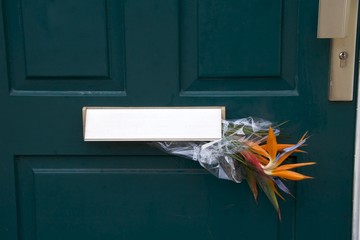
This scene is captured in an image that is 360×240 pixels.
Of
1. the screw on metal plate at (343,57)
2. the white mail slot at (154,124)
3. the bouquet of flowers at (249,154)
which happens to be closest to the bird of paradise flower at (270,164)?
the bouquet of flowers at (249,154)

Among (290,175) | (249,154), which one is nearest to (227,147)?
(249,154)

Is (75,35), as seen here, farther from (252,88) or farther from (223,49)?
(252,88)

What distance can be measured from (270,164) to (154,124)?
13.0 inches

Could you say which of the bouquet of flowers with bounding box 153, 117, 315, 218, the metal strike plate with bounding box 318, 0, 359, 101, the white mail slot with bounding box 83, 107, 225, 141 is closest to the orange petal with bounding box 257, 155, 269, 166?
the bouquet of flowers with bounding box 153, 117, 315, 218

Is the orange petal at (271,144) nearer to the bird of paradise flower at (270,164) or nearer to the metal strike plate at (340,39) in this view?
the bird of paradise flower at (270,164)

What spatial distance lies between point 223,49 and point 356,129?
43 centimetres

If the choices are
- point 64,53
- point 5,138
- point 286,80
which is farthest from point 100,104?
point 286,80

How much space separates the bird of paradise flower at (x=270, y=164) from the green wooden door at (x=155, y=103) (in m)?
0.08

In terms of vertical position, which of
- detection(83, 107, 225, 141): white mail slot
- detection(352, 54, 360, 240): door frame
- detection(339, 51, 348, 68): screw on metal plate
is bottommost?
detection(352, 54, 360, 240): door frame

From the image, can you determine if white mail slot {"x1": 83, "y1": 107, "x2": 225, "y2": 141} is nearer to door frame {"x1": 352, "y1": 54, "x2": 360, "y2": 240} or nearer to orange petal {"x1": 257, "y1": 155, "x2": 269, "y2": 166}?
orange petal {"x1": 257, "y1": 155, "x2": 269, "y2": 166}

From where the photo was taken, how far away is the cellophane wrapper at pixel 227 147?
1298mm

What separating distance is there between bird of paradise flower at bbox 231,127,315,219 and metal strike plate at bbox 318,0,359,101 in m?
0.18

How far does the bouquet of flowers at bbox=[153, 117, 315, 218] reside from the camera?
1.28 m

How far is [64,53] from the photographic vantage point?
134 centimetres
